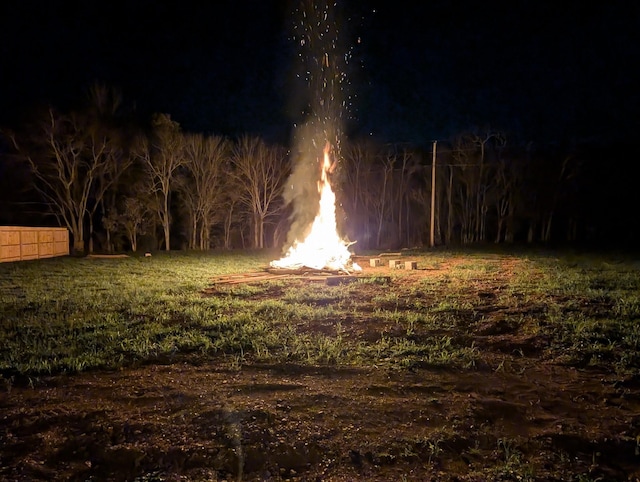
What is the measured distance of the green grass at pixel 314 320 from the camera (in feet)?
20.4

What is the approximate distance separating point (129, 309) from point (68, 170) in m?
23.5

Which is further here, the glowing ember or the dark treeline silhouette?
the dark treeline silhouette

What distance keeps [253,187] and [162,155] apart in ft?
21.3

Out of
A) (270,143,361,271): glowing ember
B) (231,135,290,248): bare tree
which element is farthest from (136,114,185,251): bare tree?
(270,143,361,271): glowing ember

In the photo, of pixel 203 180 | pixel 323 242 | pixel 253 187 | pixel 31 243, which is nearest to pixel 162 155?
pixel 203 180

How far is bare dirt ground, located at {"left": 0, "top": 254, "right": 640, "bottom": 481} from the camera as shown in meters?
3.52

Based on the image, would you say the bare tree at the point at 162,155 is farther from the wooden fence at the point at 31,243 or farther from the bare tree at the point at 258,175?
the wooden fence at the point at 31,243

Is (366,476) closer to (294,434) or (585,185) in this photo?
(294,434)

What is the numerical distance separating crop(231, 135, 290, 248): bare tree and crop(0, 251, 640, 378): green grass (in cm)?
2033

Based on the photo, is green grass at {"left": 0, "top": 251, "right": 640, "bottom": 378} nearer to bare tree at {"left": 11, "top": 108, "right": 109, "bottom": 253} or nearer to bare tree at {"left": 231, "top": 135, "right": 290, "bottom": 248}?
bare tree at {"left": 11, "top": 108, "right": 109, "bottom": 253}

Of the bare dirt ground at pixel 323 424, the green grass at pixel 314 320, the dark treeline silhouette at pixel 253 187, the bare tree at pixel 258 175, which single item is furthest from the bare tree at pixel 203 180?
the bare dirt ground at pixel 323 424

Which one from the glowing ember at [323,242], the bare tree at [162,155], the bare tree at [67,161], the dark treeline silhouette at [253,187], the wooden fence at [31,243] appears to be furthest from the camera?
the bare tree at [162,155]

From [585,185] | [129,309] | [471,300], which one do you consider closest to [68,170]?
[129,309]

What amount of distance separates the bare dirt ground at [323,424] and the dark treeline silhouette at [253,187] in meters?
23.8
